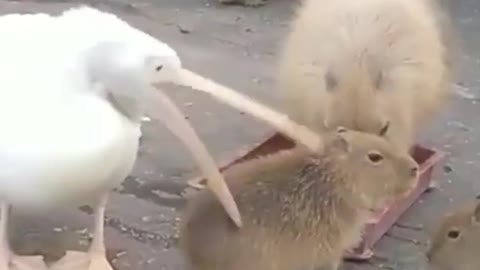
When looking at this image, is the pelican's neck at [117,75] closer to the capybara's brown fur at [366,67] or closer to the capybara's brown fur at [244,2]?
the capybara's brown fur at [366,67]

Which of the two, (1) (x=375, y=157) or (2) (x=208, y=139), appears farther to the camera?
(2) (x=208, y=139)

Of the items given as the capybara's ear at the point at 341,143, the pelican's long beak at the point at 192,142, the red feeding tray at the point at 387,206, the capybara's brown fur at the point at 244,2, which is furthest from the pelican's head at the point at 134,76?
the capybara's brown fur at the point at 244,2

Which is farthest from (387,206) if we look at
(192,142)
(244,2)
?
(244,2)

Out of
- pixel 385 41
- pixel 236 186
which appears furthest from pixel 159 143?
pixel 236 186

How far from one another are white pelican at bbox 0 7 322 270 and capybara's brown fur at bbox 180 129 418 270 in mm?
53

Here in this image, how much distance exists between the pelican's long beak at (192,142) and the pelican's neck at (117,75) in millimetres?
29

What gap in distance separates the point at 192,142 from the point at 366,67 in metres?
0.53

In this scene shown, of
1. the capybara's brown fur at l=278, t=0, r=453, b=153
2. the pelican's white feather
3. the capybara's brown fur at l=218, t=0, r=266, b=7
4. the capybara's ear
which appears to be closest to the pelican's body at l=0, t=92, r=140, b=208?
the pelican's white feather

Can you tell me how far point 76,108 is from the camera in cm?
180

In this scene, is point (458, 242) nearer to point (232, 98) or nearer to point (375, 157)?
point (375, 157)

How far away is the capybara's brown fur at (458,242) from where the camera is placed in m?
2.07

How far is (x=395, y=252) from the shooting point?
7.65 feet

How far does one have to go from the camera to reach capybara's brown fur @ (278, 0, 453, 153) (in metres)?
2.24

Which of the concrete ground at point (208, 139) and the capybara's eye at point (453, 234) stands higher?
the capybara's eye at point (453, 234)
